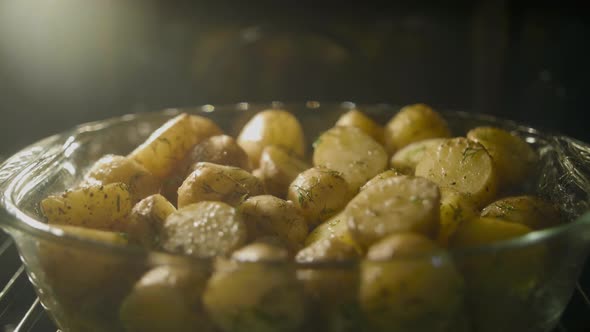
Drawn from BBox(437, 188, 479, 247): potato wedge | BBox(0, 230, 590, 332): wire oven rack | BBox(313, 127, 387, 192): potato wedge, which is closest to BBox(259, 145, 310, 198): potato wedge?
BBox(313, 127, 387, 192): potato wedge

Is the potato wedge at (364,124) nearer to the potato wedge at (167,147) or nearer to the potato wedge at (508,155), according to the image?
the potato wedge at (508,155)

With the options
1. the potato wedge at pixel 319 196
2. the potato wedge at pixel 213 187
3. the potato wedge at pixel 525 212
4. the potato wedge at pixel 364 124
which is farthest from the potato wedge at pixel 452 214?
the potato wedge at pixel 364 124

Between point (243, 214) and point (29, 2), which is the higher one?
point (29, 2)

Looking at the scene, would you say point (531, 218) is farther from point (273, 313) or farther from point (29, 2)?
point (29, 2)

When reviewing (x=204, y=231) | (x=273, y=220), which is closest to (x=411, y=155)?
(x=273, y=220)

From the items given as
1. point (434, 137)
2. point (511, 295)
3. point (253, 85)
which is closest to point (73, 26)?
point (253, 85)

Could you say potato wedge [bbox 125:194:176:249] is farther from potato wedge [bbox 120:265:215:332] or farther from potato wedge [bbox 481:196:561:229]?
potato wedge [bbox 481:196:561:229]
